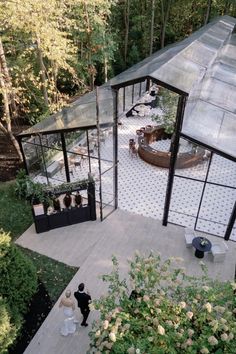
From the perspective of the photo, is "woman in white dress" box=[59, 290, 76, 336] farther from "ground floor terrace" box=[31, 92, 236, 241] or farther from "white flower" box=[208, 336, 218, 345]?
"ground floor terrace" box=[31, 92, 236, 241]

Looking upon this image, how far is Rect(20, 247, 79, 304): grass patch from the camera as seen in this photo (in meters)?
9.46

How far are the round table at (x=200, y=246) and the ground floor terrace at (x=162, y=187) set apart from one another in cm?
93

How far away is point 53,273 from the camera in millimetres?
9922

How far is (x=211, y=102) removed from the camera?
11.5 metres

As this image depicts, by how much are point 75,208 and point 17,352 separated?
493cm

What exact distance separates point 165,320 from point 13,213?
8.20 metres

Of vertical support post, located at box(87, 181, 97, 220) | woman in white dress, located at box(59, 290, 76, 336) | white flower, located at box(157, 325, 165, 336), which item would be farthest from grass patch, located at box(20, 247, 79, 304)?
white flower, located at box(157, 325, 165, 336)

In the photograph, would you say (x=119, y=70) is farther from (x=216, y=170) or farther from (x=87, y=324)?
(x=87, y=324)

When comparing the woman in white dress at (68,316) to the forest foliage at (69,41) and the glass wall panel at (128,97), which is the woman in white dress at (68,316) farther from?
the forest foliage at (69,41)

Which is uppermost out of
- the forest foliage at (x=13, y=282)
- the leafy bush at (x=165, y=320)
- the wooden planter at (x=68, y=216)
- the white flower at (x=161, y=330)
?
the white flower at (x=161, y=330)

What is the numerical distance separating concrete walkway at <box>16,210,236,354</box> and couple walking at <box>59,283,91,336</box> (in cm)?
44

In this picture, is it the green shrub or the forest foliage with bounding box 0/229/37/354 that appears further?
the forest foliage with bounding box 0/229/37/354

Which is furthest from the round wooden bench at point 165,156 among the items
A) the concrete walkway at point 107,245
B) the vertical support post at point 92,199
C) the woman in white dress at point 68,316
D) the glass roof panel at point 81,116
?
the woman in white dress at point 68,316

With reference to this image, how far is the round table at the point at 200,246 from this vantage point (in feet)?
33.4
